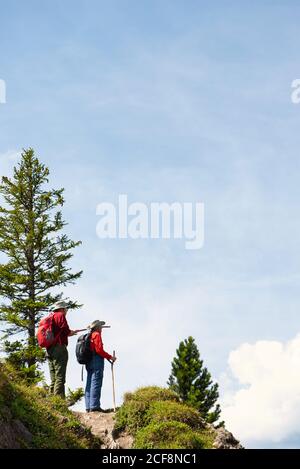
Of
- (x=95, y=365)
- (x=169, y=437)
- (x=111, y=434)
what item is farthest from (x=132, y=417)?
(x=95, y=365)

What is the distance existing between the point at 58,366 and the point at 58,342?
2.36 ft

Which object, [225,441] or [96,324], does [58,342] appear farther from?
[225,441]

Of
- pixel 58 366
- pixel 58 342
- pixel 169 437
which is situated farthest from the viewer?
pixel 58 366

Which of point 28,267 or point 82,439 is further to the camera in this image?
point 28,267

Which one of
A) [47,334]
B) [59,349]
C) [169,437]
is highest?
[47,334]

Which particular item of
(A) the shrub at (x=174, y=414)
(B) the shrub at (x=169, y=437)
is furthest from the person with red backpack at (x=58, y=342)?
(B) the shrub at (x=169, y=437)

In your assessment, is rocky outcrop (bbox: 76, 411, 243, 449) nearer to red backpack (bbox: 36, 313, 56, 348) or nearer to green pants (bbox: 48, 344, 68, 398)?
green pants (bbox: 48, 344, 68, 398)

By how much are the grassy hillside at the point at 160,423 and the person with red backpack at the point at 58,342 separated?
196cm

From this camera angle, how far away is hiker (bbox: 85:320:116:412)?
1644 cm

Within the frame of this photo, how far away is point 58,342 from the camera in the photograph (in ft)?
54.1

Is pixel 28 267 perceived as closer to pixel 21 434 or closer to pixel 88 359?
pixel 88 359
